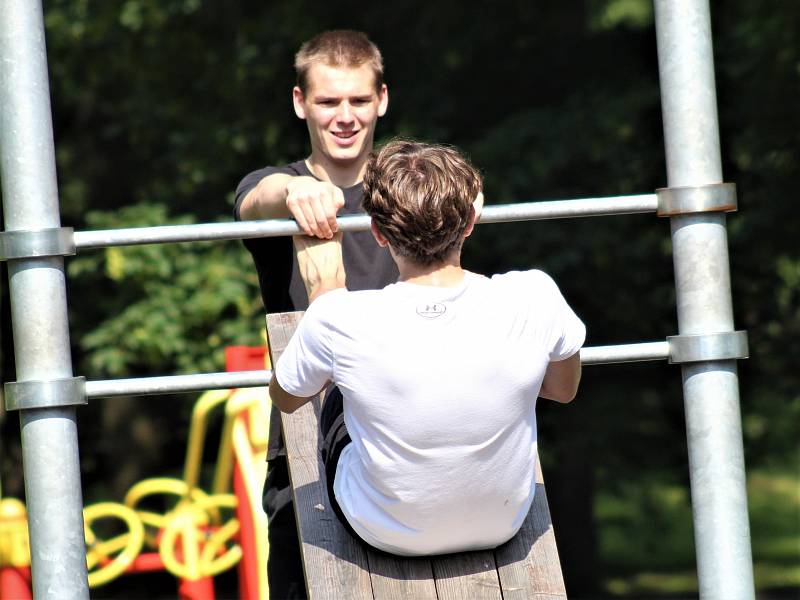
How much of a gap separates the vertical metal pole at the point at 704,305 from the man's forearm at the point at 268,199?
78 cm

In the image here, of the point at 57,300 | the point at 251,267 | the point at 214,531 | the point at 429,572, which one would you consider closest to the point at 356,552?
the point at 429,572

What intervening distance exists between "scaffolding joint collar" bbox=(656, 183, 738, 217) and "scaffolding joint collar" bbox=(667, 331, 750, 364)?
0.76 feet

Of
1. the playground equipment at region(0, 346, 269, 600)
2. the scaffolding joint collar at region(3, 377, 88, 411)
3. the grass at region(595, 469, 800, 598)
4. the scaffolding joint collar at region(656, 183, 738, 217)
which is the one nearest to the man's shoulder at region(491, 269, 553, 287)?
the scaffolding joint collar at region(656, 183, 738, 217)

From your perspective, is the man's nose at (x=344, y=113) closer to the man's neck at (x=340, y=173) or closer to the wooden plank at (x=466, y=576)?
the man's neck at (x=340, y=173)

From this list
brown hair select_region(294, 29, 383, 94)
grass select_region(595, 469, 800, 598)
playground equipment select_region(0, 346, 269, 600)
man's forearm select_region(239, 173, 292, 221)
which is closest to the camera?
man's forearm select_region(239, 173, 292, 221)

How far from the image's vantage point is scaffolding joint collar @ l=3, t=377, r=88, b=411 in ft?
7.68

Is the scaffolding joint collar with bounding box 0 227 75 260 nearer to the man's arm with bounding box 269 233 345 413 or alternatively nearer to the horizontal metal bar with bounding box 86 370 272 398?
the horizontal metal bar with bounding box 86 370 272 398

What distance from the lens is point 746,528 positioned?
8.27 ft

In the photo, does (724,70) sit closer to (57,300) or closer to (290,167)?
(290,167)

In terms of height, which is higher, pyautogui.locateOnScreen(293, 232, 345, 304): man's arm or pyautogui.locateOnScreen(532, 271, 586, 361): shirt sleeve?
pyautogui.locateOnScreen(293, 232, 345, 304): man's arm

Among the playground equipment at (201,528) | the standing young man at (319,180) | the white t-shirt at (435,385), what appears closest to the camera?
the white t-shirt at (435,385)

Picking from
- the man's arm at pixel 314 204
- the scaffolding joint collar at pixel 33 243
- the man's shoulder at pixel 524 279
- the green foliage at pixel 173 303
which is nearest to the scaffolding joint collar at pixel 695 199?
the man's shoulder at pixel 524 279

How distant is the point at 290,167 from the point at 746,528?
1255 millimetres

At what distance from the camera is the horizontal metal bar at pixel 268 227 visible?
2.39 metres
